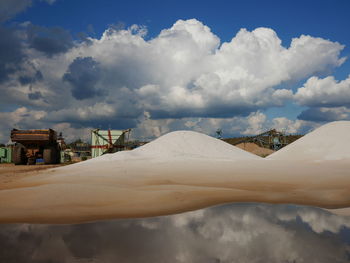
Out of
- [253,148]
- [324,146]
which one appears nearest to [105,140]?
[324,146]

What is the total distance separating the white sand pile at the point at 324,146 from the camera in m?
21.5

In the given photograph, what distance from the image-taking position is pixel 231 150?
984 inches

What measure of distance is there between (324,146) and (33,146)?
24.6 m

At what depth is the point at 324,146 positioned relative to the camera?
2336cm

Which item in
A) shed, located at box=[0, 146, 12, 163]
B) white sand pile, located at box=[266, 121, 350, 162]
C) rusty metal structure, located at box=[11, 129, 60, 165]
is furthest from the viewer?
shed, located at box=[0, 146, 12, 163]

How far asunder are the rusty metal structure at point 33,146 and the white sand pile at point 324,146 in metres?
18.9

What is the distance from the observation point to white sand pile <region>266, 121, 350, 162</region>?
21.5 meters

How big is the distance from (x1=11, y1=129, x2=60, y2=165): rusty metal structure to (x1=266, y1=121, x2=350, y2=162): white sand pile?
62.0ft

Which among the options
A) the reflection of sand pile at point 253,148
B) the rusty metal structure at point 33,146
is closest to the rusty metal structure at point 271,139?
the reflection of sand pile at point 253,148

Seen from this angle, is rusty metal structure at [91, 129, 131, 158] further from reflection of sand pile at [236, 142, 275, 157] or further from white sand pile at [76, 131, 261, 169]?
reflection of sand pile at [236, 142, 275, 157]

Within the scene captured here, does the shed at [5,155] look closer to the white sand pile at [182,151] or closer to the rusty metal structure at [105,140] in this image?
the rusty metal structure at [105,140]

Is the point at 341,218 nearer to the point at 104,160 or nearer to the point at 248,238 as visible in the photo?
the point at 248,238

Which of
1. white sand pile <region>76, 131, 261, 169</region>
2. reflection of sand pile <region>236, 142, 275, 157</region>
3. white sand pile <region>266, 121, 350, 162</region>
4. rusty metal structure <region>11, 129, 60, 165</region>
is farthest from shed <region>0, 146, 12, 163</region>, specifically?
reflection of sand pile <region>236, 142, 275, 157</region>

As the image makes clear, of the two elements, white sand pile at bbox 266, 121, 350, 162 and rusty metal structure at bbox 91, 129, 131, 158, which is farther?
rusty metal structure at bbox 91, 129, 131, 158
